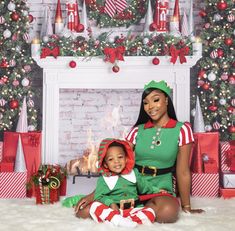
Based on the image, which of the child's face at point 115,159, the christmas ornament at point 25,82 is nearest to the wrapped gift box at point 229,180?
the child's face at point 115,159

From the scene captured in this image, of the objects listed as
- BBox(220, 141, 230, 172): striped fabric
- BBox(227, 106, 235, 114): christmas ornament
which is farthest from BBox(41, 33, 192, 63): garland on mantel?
BBox(220, 141, 230, 172): striped fabric

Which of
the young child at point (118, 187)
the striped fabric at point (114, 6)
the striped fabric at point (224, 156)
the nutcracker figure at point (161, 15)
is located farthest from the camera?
the striped fabric at point (114, 6)

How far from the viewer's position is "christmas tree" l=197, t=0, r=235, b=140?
5.62 metres

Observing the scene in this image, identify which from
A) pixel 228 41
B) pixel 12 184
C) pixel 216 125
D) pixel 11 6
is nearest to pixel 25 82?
pixel 11 6

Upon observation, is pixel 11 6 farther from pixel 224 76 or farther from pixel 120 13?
pixel 224 76

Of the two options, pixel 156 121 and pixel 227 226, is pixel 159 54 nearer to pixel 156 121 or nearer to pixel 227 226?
pixel 156 121

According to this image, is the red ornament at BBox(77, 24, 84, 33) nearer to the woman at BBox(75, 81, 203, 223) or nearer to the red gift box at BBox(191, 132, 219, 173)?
the red gift box at BBox(191, 132, 219, 173)

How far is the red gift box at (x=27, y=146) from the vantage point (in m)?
5.17

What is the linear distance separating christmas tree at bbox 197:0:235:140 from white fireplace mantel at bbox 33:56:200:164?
22 cm

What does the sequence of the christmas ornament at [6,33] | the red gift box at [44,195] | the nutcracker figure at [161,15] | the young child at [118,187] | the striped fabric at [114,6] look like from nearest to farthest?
the young child at [118,187], the red gift box at [44,195], the christmas ornament at [6,33], the nutcracker figure at [161,15], the striped fabric at [114,6]

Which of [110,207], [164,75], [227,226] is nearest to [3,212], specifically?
[110,207]

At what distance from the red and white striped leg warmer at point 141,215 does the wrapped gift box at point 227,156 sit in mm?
1812

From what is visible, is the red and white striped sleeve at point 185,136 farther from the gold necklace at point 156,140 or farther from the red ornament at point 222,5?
the red ornament at point 222,5

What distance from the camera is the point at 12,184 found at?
489cm
